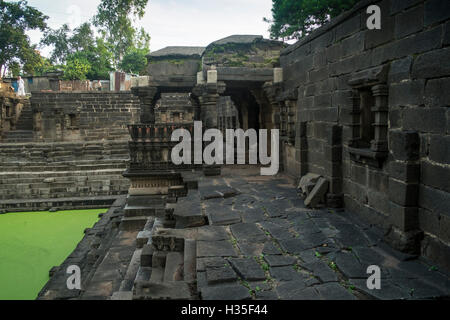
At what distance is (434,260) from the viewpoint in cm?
331

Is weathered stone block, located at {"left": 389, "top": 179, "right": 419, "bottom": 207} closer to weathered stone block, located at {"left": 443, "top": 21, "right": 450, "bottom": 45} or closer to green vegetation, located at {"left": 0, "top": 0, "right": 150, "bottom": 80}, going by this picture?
weathered stone block, located at {"left": 443, "top": 21, "right": 450, "bottom": 45}

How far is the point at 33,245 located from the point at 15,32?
25.4 m

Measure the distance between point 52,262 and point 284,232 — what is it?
5.52 m

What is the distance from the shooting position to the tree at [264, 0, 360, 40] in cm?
1695

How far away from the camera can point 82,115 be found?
20672mm

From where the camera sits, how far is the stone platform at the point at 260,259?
291 cm

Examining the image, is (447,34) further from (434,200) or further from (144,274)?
(144,274)

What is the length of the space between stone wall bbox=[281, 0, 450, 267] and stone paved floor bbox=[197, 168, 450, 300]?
0.34m

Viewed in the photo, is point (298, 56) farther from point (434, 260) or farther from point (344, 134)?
point (434, 260)

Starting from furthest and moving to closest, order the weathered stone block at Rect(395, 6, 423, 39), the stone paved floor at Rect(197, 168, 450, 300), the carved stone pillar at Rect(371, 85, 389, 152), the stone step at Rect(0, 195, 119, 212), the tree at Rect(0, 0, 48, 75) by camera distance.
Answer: the tree at Rect(0, 0, 48, 75), the stone step at Rect(0, 195, 119, 212), the carved stone pillar at Rect(371, 85, 389, 152), the weathered stone block at Rect(395, 6, 423, 39), the stone paved floor at Rect(197, 168, 450, 300)

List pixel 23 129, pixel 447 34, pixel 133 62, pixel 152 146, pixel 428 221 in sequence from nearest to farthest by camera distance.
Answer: pixel 447 34
pixel 428 221
pixel 152 146
pixel 23 129
pixel 133 62

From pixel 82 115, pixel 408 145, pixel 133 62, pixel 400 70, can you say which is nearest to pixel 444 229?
pixel 408 145

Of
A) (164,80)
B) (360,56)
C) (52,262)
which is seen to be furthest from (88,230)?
(360,56)

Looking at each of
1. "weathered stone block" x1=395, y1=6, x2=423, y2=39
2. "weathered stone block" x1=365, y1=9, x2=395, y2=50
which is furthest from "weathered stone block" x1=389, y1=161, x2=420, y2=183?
"weathered stone block" x1=365, y1=9, x2=395, y2=50
